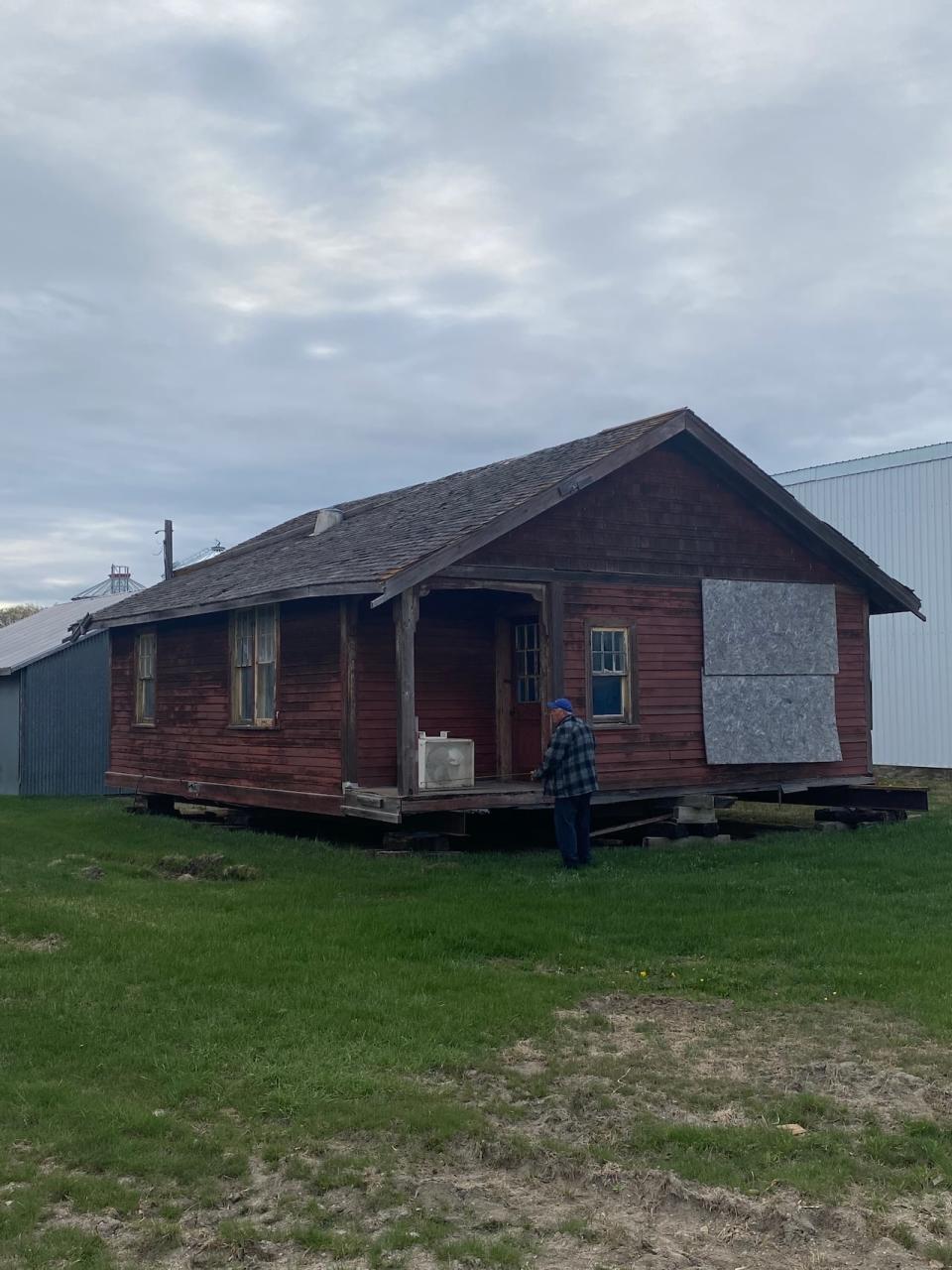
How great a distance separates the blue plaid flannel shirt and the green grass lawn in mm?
923

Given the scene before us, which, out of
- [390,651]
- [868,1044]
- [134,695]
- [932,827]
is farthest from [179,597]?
[868,1044]

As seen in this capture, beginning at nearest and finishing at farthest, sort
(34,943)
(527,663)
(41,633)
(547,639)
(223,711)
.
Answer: (34,943)
(547,639)
(527,663)
(223,711)
(41,633)

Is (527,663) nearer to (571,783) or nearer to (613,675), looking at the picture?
(613,675)

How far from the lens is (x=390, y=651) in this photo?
635 inches

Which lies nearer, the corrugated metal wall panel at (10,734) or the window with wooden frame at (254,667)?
the window with wooden frame at (254,667)

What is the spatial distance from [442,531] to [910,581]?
1552 centimetres

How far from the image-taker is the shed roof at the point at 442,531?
14688mm

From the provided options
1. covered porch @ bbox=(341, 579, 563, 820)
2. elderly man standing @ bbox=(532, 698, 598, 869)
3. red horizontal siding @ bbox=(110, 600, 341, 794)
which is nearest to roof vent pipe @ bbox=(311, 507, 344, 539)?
red horizontal siding @ bbox=(110, 600, 341, 794)

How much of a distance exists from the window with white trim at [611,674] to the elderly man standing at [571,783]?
262cm

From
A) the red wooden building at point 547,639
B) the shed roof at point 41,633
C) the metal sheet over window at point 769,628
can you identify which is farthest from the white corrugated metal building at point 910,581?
the shed roof at point 41,633

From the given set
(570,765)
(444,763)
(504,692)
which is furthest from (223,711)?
(570,765)

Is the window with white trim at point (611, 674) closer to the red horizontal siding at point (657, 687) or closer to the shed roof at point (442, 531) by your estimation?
the red horizontal siding at point (657, 687)

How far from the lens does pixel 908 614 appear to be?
27.9 meters

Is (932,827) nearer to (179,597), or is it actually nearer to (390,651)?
(390,651)
